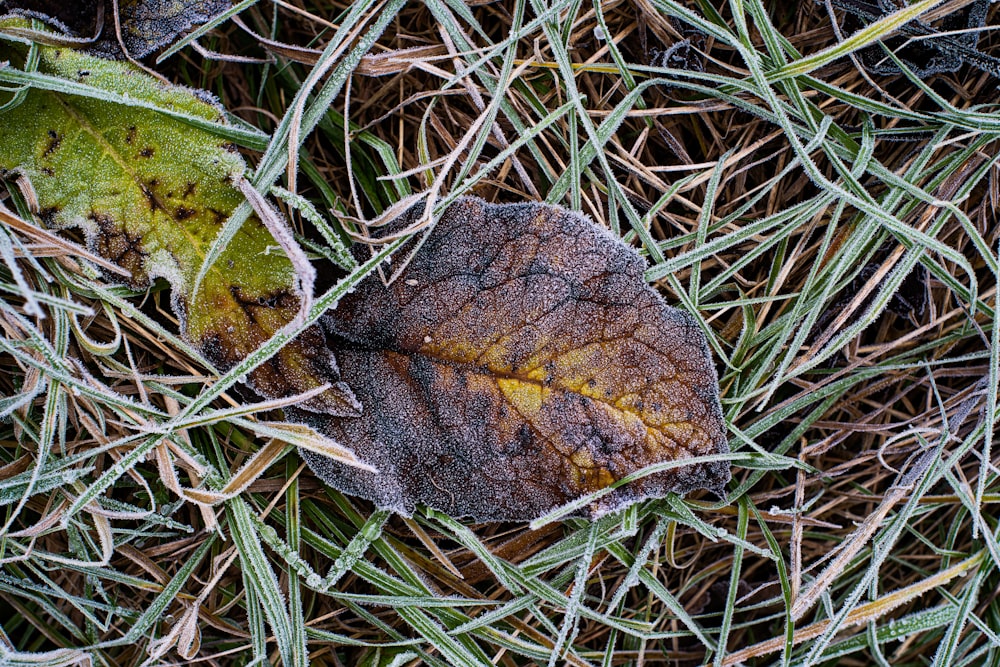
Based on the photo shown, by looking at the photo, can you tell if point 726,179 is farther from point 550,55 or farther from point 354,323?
point 354,323

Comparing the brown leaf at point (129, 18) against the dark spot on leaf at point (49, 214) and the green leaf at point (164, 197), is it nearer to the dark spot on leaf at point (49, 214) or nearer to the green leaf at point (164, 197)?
the green leaf at point (164, 197)

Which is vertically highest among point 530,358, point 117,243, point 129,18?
point 129,18

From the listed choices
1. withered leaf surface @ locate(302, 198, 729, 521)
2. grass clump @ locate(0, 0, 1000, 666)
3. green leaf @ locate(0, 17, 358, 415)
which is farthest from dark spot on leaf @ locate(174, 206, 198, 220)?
withered leaf surface @ locate(302, 198, 729, 521)

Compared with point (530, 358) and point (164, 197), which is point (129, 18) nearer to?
point (164, 197)

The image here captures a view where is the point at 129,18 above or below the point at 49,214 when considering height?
above

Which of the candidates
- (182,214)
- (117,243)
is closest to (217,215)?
(182,214)

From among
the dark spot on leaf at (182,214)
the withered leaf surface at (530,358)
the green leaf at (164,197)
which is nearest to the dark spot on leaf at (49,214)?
the green leaf at (164,197)
